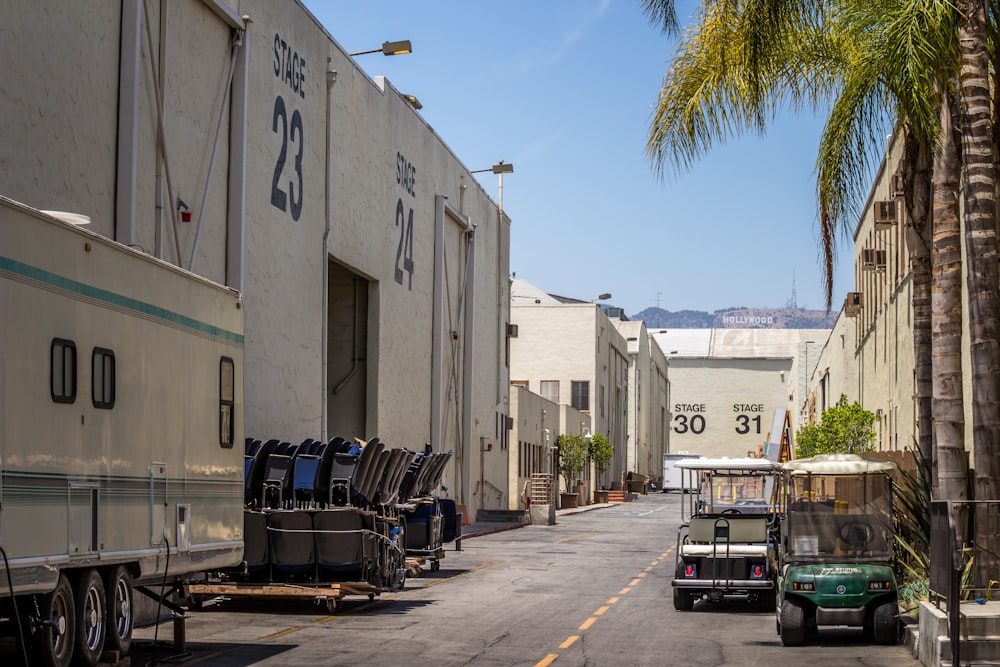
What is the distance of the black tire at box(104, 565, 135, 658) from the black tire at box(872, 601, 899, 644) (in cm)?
859

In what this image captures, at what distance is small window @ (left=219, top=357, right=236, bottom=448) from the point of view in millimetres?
15258

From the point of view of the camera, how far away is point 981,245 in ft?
53.2

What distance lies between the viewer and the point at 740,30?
18.7m

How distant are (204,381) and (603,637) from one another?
5.98m

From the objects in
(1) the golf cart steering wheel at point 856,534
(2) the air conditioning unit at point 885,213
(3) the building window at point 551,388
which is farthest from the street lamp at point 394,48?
(3) the building window at point 551,388

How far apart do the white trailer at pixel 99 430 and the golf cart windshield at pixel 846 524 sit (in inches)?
276

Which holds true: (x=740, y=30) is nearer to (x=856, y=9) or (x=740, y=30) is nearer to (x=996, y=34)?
(x=856, y=9)

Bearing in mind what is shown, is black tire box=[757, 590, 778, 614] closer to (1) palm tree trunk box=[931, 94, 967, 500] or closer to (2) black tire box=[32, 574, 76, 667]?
(1) palm tree trunk box=[931, 94, 967, 500]

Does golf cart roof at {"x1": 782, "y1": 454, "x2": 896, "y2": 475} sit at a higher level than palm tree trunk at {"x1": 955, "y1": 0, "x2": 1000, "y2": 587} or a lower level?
lower

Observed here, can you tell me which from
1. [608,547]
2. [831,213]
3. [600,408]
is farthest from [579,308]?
[831,213]

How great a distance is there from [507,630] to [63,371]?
318 inches

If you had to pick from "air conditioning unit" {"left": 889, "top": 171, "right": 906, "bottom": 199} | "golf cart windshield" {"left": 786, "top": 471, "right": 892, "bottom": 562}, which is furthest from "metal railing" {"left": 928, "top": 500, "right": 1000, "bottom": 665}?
"air conditioning unit" {"left": 889, "top": 171, "right": 906, "bottom": 199}

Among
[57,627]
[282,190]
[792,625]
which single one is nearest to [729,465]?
[792,625]

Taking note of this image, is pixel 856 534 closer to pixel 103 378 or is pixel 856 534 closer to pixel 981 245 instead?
pixel 981 245
